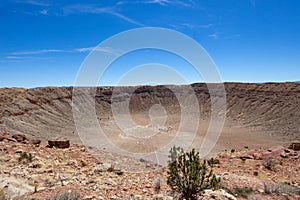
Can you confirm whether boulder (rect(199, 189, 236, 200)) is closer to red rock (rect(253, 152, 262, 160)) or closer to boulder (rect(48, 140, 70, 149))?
boulder (rect(48, 140, 70, 149))

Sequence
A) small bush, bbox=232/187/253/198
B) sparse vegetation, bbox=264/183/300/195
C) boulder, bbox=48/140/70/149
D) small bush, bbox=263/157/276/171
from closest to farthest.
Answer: small bush, bbox=232/187/253/198
sparse vegetation, bbox=264/183/300/195
small bush, bbox=263/157/276/171
boulder, bbox=48/140/70/149

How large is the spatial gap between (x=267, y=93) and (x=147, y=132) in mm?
31596

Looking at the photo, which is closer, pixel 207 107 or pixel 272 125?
pixel 272 125

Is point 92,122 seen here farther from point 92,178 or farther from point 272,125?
point 92,178

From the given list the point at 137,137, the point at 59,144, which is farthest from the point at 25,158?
the point at 137,137

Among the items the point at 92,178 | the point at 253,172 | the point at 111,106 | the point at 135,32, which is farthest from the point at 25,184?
the point at 111,106

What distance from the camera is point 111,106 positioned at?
71.5 metres

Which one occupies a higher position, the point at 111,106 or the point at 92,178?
the point at 111,106

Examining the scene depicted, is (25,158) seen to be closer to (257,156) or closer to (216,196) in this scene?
(216,196)

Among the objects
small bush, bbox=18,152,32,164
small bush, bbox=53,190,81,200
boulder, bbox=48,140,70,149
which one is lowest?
small bush, bbox=53,190,81,200

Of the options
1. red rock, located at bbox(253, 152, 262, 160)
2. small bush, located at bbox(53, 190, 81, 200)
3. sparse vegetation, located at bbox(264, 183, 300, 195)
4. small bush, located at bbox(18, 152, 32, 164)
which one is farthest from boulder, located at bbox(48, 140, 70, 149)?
red rock, located at bbox(253, 152, 262, 160)

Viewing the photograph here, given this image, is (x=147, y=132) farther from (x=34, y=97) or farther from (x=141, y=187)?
(x=141, y=187)

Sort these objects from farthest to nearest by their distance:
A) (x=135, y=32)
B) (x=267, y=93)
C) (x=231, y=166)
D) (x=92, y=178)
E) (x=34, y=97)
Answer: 1. (x=267, y=93)
2. (x=34, y=97)
3. (x=135, y=32)
4. (x=231, y=166)
5. (x=92, y=178)

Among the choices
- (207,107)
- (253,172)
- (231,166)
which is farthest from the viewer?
(207,107)
